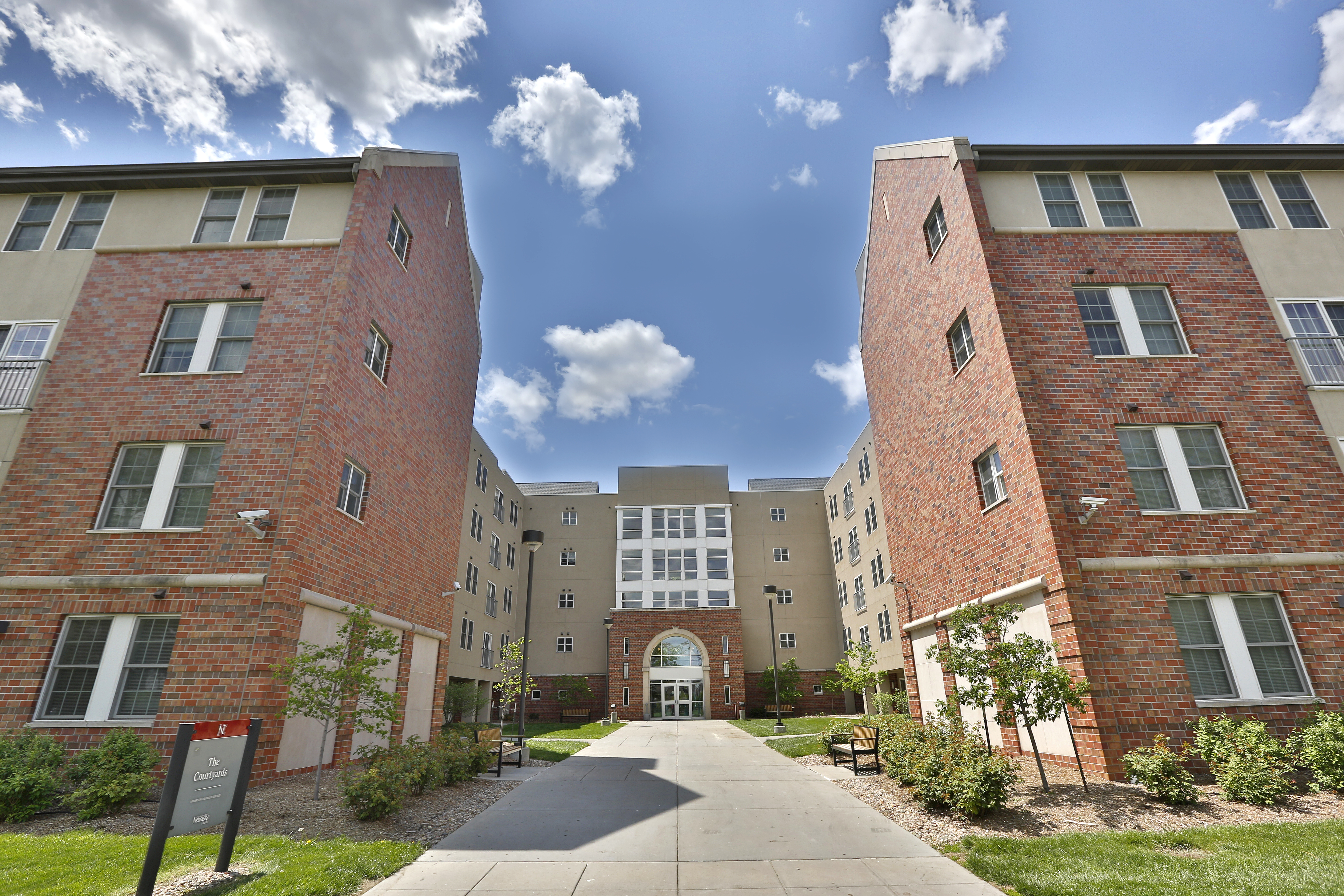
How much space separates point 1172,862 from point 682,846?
5.35 m

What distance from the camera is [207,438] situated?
12688mm

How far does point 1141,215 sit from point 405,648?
21.1 meters

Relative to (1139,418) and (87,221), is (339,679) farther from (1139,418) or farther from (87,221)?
(1139,418)

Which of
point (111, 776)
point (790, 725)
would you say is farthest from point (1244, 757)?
point (790, 725)

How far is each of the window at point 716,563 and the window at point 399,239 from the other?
29740mm

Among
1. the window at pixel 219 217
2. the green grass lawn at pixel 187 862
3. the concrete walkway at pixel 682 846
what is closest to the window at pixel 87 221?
the window at pixel 219 217

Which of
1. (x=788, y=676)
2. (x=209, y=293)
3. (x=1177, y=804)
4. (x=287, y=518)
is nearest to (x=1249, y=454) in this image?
(x=1177, y=804)

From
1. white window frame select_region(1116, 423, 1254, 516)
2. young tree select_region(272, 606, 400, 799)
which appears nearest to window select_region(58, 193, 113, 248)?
young tree select_region(272, 606, 400, 799)

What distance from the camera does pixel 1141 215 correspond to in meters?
15.1

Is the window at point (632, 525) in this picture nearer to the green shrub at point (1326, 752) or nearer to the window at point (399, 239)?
the window at point (399, 239)

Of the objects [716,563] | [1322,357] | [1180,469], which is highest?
[716,563]

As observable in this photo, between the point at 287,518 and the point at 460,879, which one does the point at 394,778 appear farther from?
the point at 287,518

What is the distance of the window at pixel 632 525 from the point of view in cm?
4303

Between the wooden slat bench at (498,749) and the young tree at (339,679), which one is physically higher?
the young tree at (339,679)
